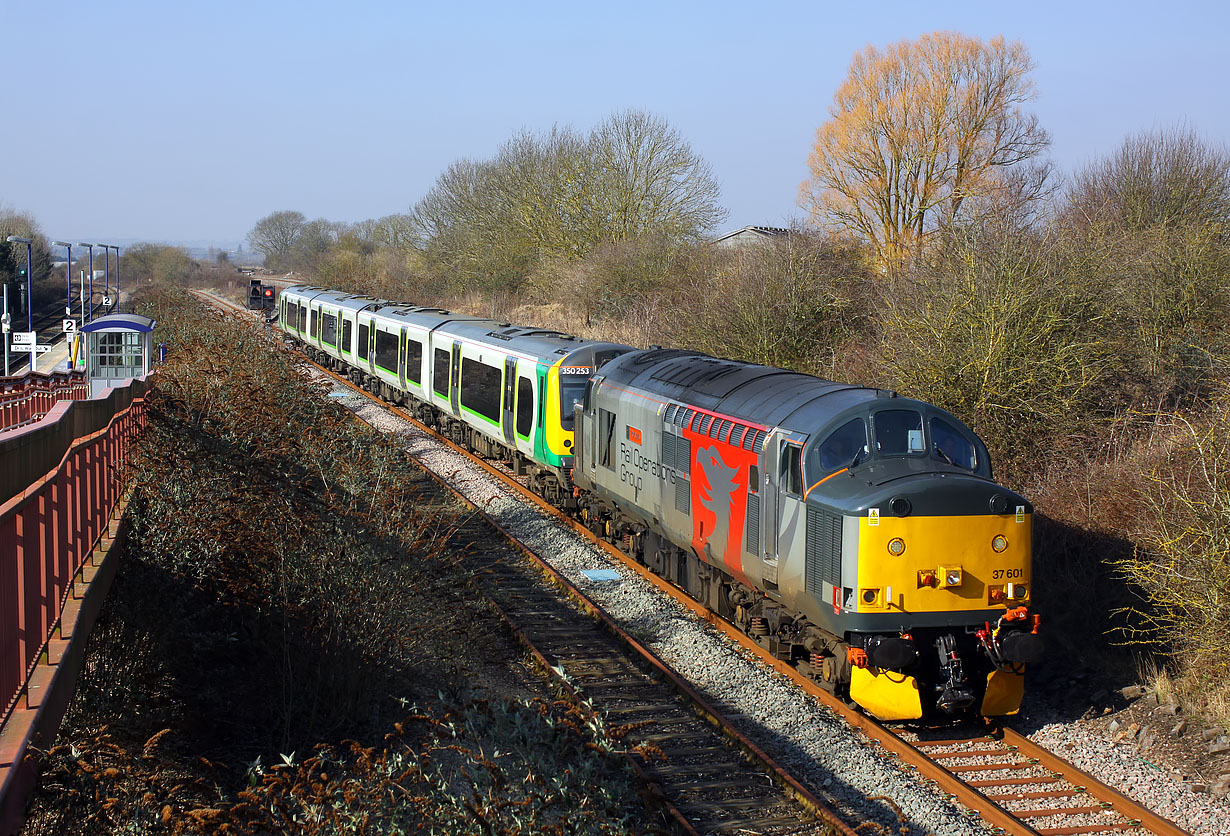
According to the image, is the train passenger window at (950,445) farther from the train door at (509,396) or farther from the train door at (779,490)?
the train door at (509,396)

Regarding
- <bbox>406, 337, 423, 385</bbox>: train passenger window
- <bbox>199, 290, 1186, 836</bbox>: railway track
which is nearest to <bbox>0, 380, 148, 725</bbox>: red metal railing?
<bbox>199, 290, 1186, 836</bbox>: railway track

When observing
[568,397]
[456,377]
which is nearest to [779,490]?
[568,397]

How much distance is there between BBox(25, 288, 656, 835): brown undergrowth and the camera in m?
5.63

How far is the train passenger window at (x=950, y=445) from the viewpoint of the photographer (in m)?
9.80

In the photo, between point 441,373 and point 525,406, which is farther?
point 441,373

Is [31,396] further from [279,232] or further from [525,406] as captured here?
[279,232]

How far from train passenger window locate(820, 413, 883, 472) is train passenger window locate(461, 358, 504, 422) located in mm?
11292

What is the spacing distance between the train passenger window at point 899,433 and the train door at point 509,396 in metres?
10.5

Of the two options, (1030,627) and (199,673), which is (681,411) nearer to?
(1030,627)

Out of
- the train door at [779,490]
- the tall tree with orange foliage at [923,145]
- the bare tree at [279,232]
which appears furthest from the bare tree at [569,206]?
the bare tree at [279,232]

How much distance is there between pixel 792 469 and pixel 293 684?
4.71 metres

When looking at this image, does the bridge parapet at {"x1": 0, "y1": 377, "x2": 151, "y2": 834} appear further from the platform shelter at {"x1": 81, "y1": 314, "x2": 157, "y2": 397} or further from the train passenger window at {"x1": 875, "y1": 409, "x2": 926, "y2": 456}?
the platform shelter at {"x1": 81, "y1": 314, "x2": 157, "y2": 397}

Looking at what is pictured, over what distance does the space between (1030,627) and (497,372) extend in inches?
502

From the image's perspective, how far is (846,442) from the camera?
31.5 feet
